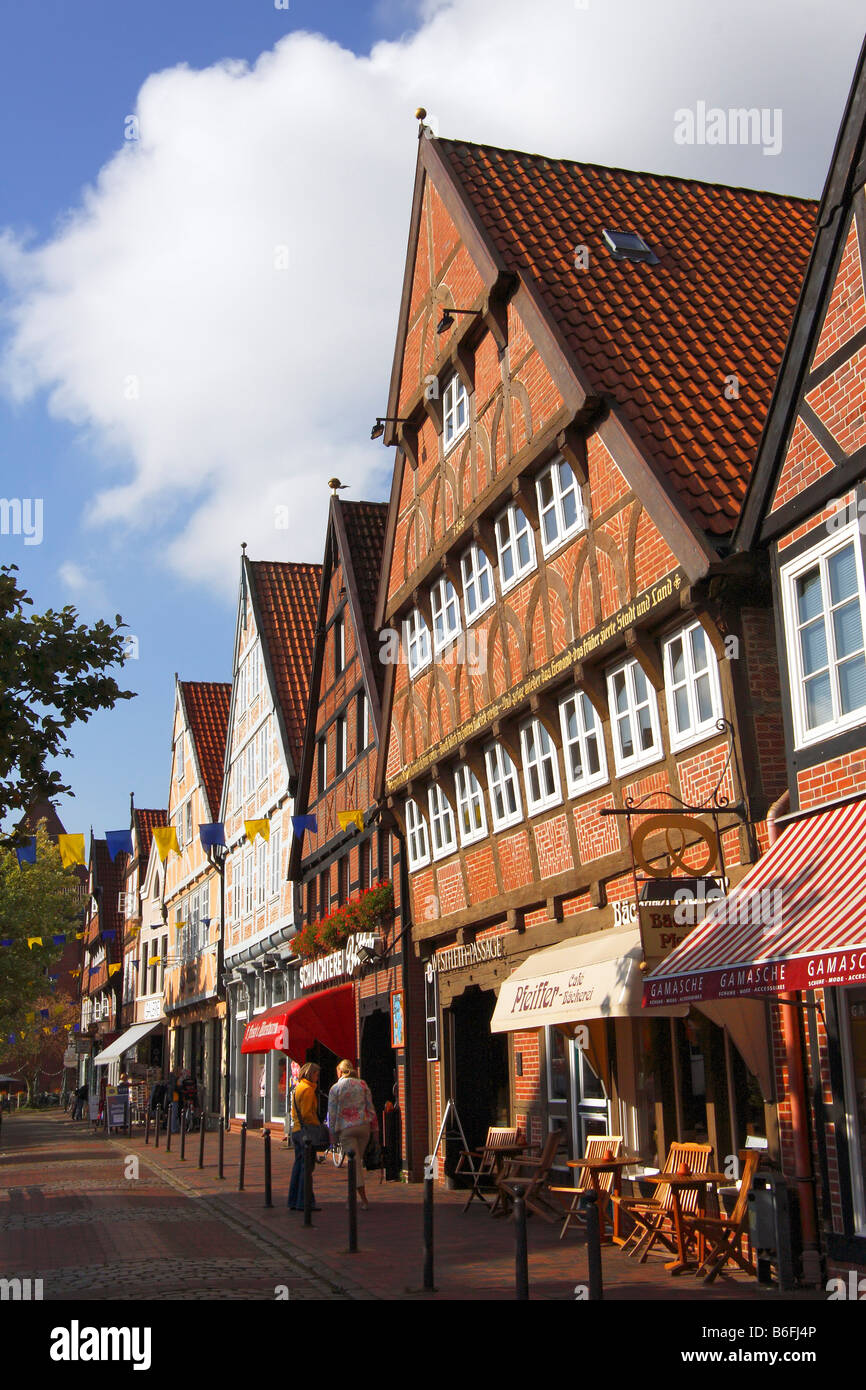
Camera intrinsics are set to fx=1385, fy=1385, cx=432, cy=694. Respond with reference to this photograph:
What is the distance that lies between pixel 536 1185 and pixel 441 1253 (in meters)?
2.11

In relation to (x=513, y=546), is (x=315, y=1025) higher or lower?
lower

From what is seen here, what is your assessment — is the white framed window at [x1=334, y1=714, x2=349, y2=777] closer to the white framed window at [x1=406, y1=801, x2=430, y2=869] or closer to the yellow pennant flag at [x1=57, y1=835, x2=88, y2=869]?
the white framed window at [x1=406, y1=801, x2=430, y2=869]

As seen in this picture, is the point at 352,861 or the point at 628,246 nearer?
the point at 628,246

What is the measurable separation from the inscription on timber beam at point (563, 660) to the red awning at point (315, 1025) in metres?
6.62

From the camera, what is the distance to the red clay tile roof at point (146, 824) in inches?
2362

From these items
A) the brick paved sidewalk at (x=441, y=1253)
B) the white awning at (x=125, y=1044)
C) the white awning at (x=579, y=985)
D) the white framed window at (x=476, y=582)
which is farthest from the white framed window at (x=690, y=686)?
the white awning at (x=125, y=1044)

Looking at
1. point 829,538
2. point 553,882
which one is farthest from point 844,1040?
point 553,882

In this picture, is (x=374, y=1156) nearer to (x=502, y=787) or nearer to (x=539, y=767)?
(x=502, y=787)

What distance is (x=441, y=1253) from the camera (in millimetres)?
12406

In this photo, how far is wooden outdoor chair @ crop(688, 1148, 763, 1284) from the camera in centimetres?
1048

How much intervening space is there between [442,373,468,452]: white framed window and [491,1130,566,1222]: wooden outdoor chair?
9.59 m

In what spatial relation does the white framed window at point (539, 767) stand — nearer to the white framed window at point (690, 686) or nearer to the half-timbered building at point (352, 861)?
the white framed window at point (690, 686)

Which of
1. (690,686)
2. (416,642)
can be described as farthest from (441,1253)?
(416,642)
